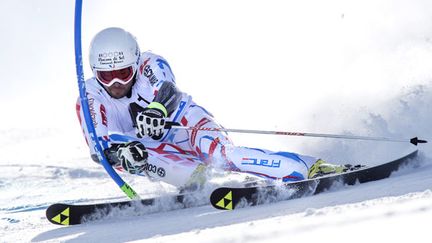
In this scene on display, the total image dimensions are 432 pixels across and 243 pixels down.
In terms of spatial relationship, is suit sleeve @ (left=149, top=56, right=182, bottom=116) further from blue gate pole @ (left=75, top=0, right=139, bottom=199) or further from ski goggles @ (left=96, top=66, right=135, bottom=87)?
blue gate pole @ (left=75, top=0, right=139, bottom=199)

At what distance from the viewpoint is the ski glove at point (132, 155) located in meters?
4.99

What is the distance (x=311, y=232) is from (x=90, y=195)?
4.71 metres

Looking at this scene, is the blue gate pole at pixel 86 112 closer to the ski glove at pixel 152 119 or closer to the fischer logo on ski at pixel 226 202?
the ski glove at pixel 152 119

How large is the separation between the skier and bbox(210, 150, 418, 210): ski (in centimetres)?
39

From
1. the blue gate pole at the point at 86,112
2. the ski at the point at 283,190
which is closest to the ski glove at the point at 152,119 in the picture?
the blue gate pole at the point at 86,112

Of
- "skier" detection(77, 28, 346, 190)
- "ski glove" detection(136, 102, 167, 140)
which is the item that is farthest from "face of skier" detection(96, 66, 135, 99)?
"ski glove" detection(136, 102, 167, 140)

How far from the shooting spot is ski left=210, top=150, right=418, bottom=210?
4285 millimetres

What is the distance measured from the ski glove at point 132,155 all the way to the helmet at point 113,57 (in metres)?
0.67

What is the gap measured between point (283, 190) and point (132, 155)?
118 cm

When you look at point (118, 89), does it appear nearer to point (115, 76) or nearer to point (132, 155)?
point (115, 76)

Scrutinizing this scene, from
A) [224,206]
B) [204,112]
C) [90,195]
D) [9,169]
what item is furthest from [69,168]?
[224,206]

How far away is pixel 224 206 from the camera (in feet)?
14.0

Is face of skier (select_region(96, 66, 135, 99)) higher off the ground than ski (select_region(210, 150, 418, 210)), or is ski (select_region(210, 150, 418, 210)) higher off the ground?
face of skier (select_region(96, 66, 135, 99))

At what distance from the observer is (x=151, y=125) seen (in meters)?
5.15
